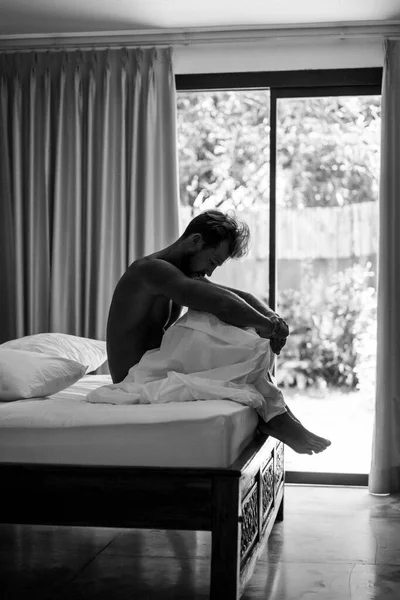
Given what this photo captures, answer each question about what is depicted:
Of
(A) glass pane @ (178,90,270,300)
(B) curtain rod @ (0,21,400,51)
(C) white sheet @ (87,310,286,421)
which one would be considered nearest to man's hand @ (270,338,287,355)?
(C) white sheet @ (87,310,286,421)

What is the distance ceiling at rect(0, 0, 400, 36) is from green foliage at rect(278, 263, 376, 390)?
143 cm

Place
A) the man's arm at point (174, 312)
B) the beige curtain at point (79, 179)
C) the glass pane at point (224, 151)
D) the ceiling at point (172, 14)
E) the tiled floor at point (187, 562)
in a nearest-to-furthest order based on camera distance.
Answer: the tiled floor at point (187, 562) → the man's arm at point (174, 312) → the ceiling at point (172, 14) → the beige curtain at point (79, 179) → the glass pane at point (224, 151)

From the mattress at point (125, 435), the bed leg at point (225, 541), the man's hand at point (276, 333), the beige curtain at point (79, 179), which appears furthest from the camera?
the beige curtain at point (79, 179)

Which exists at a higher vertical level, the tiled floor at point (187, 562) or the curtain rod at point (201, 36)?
the curtain rod at point (201, 36)

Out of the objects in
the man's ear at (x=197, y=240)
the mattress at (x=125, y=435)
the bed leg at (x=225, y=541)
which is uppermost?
the man's ear at (x=197, y=240)

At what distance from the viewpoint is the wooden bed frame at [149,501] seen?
2.21 metres

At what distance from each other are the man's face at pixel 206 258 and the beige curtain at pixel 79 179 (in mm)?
1309

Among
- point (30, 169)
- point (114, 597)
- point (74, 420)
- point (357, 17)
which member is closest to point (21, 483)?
point (74, 420)

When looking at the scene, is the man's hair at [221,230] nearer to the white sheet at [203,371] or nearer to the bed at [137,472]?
the white sheet at [203,371]

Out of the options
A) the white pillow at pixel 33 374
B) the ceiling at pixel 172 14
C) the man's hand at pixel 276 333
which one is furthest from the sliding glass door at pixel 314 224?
the white pillow at pixel 33 374

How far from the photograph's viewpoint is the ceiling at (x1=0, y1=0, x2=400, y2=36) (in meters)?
4.13

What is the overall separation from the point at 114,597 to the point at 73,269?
2404 millimetres

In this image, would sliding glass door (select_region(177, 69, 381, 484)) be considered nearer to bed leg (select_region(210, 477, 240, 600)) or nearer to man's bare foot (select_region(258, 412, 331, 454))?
man's bare foot (select_region(258, 412, 331, 454))

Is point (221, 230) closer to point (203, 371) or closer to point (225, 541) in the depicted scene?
point (203, 371)
